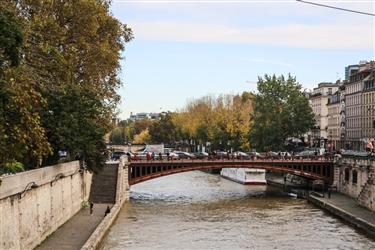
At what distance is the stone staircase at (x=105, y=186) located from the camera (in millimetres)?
60469

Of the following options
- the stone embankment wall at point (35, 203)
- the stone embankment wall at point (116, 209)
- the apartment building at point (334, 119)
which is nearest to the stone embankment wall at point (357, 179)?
the stone embankment wall at point (116, 209)

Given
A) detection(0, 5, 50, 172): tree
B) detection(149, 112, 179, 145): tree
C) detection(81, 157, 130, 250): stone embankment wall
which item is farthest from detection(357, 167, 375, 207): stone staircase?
detection(149, 112, 179, 145): tree

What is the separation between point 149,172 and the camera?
7462 cm

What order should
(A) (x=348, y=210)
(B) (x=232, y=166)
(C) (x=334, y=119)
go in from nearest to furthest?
(A) (x=348, y=210), (B) (x=232, y=166), (C) (x=334, y=119)

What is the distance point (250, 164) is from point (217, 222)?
78.6 feet

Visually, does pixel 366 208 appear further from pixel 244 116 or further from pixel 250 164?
pixel 244 116

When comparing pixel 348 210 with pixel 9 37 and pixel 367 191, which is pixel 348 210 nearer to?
pixel 367 191

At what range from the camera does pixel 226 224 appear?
51875 millimetres

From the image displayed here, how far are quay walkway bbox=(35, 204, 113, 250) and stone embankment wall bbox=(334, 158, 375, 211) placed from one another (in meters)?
21.3

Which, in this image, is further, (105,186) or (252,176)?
(252,176)

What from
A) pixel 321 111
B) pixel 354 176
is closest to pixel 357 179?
pixel 354 176

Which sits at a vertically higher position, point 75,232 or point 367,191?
point 367,191

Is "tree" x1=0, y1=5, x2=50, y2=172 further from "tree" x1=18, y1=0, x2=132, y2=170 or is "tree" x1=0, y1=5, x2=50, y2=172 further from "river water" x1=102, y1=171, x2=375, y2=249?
"river water" x1=102, y1=171, x2=375, y2=249

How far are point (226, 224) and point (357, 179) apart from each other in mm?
19922
